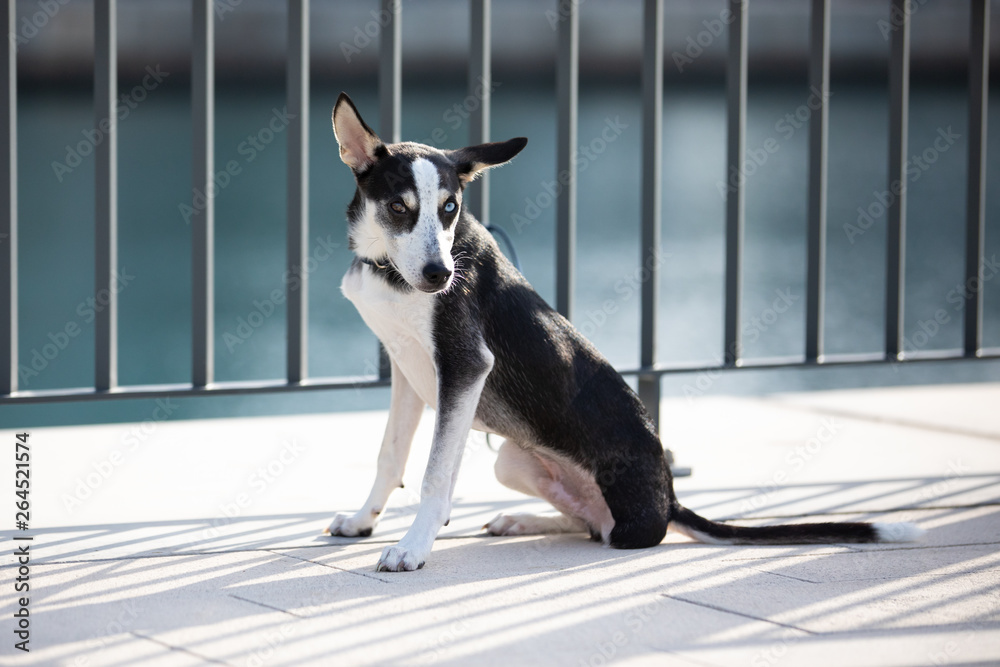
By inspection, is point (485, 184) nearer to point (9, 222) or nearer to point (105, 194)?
point (105, 194)

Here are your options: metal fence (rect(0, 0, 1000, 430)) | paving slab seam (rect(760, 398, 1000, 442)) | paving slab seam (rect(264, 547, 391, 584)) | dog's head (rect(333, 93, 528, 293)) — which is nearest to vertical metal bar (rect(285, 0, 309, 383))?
metal fence (rect(0, 0, 1000, 430))

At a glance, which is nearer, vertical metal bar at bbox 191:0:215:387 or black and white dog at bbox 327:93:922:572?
black and white dog at bbox 327:93:922:572

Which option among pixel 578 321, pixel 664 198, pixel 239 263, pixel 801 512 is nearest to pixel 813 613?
pixel 801 512

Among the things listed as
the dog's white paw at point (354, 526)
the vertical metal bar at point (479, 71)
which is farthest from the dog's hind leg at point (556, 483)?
the vertical metal bar at point (479, 71)

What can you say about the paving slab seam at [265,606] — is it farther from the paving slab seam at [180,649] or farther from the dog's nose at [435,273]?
the dog's nose at [435,273]

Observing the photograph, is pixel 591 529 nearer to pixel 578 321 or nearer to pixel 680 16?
pixel 578 321

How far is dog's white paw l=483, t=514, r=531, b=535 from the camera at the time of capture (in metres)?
3.11

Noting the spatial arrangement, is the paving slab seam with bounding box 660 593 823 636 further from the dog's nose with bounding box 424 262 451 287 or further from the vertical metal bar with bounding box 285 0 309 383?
the vertical metal bar with bounding box 285 0 309 383

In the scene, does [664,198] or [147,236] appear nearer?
[147,236]

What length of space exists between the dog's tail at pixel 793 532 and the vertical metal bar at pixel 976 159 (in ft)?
5.44

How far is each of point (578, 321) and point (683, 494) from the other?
15.3 ft

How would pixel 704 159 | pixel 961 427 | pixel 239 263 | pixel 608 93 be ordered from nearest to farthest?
pixel 961 427 → pixel 239 263 → pixel 704 159 → pixel 608 93

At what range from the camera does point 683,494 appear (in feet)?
11.9

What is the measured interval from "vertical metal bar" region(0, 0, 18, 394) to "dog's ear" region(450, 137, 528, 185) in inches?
Result: 60.0
